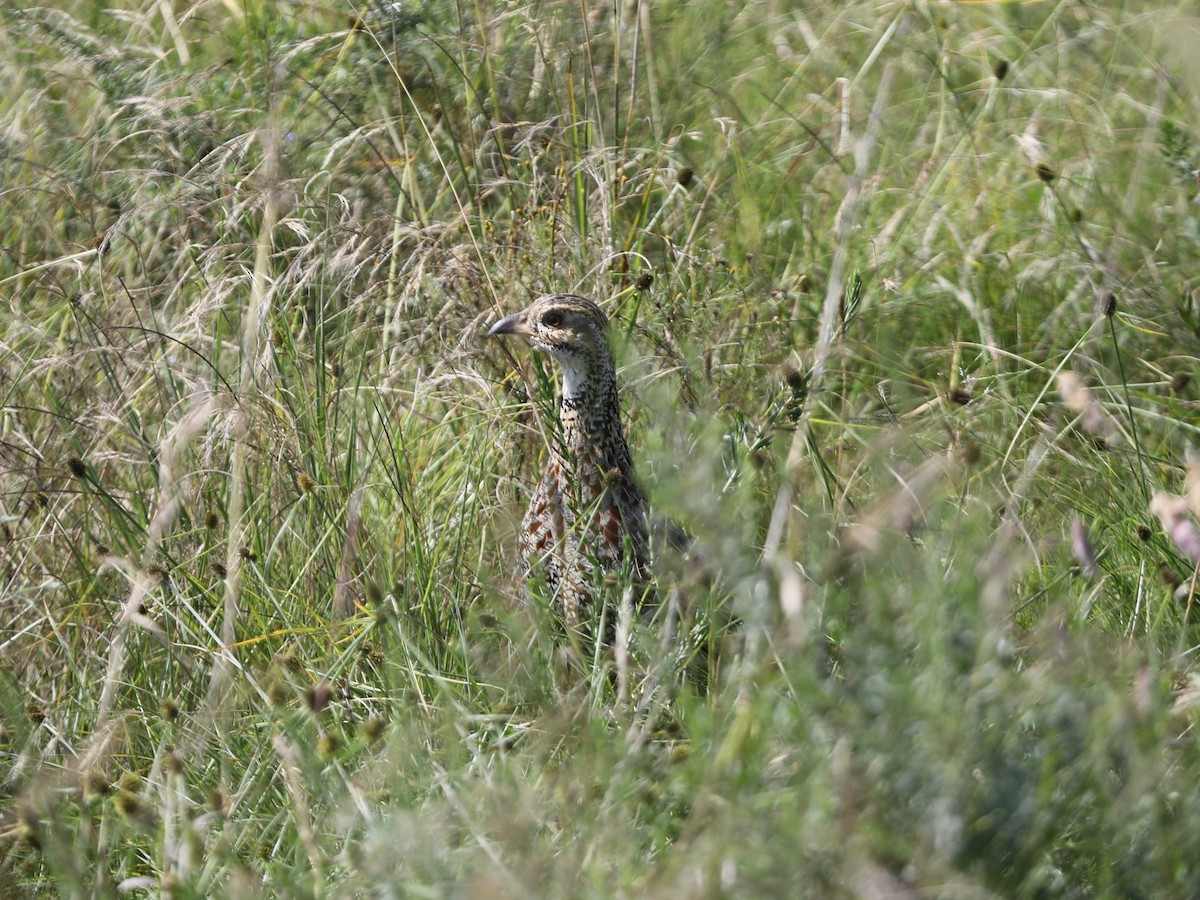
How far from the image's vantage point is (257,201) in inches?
139

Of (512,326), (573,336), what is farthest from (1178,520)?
(512,326)

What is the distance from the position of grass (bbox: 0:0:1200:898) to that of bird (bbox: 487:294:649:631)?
0.34 ft

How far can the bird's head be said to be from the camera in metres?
3.61

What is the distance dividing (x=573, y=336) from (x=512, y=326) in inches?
7.8

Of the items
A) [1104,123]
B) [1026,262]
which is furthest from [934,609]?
[1104,123]

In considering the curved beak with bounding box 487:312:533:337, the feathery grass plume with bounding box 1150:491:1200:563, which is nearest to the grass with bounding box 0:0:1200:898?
the feathery grass plume with bounding box 1150:491:1200:563

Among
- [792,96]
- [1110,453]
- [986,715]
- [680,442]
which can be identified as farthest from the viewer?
[792,96]

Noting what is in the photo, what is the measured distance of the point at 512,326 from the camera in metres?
3.71

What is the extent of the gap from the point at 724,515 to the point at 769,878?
20.9 inches

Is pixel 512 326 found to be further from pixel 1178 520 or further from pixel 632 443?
pixel 1178 520

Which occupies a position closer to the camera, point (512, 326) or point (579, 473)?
point (579, 473)

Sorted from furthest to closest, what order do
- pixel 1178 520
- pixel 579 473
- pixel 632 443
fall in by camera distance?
pixel 632 443 < pixel 579 473 < pixel 1178 520

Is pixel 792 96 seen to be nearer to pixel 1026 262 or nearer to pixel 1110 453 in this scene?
pixel 1026 262

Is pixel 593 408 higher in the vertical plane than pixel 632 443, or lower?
higher
